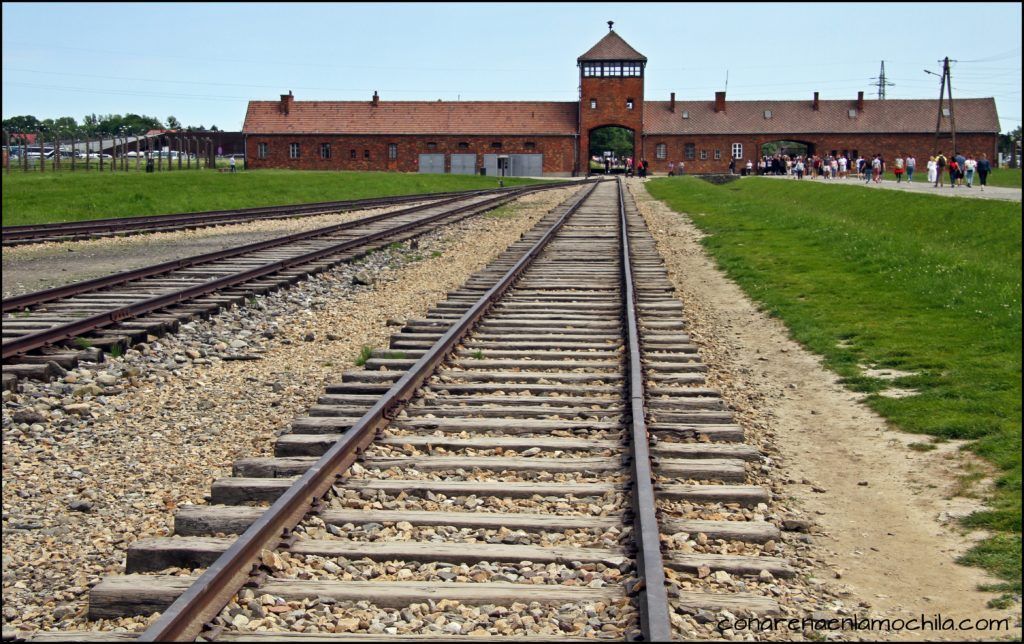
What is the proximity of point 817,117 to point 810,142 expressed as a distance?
2.55 meters

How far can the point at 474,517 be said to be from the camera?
5.79 m

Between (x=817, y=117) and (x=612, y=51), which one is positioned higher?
(x=612, y=51)

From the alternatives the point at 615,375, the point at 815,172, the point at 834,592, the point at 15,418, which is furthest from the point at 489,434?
the point at 815,172

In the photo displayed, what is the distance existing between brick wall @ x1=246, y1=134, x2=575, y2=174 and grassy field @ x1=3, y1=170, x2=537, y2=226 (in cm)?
3585

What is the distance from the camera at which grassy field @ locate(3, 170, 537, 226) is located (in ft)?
110

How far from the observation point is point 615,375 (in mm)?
9258

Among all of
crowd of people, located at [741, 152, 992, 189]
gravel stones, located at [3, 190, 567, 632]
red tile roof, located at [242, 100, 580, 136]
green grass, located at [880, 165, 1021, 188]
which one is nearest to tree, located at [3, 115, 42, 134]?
red tile roof, located at [242, 100, 580, 136]

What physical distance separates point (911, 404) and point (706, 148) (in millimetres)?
93399

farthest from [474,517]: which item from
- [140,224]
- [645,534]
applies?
[140,224]

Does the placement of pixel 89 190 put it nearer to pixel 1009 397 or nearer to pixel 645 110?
pixel 1009 397

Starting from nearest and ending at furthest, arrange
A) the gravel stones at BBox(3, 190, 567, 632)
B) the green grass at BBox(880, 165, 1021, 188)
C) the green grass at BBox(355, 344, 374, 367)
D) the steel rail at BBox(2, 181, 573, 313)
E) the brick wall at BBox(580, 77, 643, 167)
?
the gravel stones at BBox(3, 190, 567, 632), the green grass at BBox(355, 344, 374, 367), the steel rail at BBox(2, 181, 573, 313), the green grass at BBox(880, 165, 1021, 188), the brick wall at BBox(580, 77, 643, 167)

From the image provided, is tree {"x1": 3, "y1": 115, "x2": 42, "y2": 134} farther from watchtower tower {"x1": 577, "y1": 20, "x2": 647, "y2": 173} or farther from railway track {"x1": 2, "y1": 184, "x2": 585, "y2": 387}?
railway track {"x1": 2, "y1": 184, "x2": 585, "y2": 387}

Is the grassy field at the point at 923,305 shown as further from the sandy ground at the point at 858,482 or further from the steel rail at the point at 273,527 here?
the steel rail at the point at 273,527

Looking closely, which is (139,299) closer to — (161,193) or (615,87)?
(161,193)
